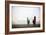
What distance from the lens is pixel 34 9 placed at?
4.31 feet

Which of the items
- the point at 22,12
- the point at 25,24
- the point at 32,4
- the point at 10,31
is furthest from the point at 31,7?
the point at 10,31

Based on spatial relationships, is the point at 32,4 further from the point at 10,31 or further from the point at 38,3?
the point at 10,31

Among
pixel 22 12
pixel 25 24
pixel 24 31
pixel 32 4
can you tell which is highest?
pixel 32 4

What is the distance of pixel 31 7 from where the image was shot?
1311mm

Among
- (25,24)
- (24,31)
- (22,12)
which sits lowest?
(24,31)

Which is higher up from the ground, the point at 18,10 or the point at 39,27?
the point at 18,10

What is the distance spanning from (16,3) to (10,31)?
1.41 feet

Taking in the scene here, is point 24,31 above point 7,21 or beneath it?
beneath
